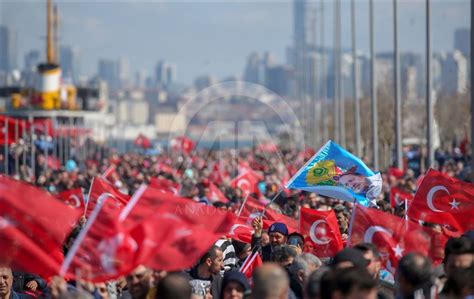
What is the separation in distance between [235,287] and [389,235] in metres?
1.34

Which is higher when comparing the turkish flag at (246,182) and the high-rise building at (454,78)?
the high-rise building at (454,78)

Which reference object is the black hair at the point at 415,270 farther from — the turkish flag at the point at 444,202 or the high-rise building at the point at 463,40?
the high-rise building at the point at 463,40

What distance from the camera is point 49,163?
49.2 m

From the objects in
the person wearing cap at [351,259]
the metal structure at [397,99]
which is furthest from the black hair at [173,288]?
the metal structure at [397,99]

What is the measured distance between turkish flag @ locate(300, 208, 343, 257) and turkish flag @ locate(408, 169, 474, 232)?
74 centimetres

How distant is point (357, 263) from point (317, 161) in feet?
22.3

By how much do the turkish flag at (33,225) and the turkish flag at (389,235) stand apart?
216 cm

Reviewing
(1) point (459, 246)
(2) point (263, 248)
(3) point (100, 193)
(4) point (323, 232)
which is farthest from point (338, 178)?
(1) point (459, 246)

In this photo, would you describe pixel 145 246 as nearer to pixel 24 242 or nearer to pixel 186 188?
pixel 24 242

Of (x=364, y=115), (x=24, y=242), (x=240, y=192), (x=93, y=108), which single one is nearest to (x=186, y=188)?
(x=240, y=192)

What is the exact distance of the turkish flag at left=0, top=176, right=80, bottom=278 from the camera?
31.6 feet

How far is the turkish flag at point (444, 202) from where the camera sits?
45.1ft

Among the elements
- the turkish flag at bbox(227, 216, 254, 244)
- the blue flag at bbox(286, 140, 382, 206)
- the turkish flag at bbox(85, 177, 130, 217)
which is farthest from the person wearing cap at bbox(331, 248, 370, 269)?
the turkish flag at bbox(85, 177, 130, 217)

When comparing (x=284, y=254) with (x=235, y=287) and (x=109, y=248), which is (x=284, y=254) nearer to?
(x=235, y=287)
